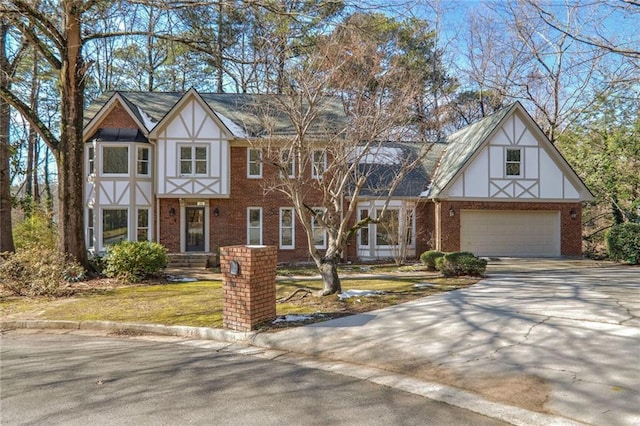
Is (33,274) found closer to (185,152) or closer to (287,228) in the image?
(185,152)

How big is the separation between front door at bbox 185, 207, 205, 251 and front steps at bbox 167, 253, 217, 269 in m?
1.52

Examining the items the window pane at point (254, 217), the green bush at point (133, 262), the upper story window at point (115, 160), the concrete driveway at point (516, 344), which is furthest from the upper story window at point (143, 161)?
the concrete driveway at point (516, 344)

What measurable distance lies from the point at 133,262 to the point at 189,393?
10679 mm

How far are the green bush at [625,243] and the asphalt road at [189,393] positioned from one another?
16.4 meters

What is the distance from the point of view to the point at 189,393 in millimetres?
4855

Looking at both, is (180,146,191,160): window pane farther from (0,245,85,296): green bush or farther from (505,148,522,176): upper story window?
(505,148,522,176): upper story window

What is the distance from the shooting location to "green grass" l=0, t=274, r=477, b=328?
902 cm

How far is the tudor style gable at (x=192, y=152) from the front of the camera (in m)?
19.8

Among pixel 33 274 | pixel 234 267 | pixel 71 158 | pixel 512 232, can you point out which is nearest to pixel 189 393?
pixel 234 267

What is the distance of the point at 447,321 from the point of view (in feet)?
25.4

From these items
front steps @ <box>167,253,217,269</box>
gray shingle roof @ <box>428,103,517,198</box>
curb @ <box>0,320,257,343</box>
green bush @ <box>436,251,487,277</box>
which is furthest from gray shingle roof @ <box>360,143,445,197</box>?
curb @ <box>0,320,257,343</box>

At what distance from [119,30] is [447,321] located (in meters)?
13.0

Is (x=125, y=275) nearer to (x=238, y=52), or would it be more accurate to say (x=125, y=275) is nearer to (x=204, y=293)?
(x=204, y=293)

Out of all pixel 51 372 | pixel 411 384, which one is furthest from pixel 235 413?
pixel 51 372
